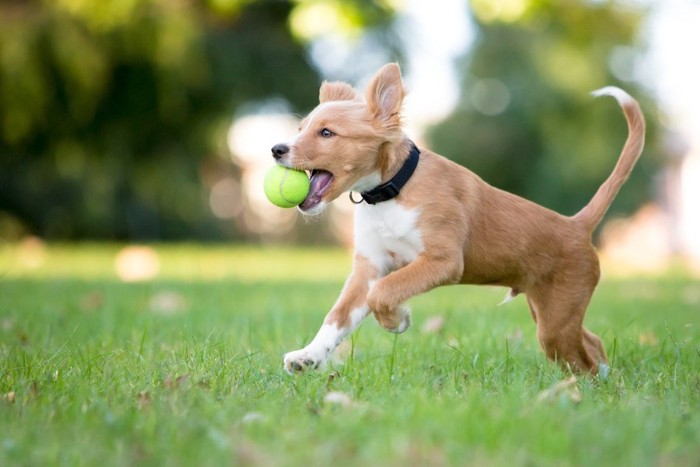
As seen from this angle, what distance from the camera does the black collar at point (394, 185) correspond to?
12.6ft

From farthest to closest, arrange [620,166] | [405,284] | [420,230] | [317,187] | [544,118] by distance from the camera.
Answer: [544,118]
[620,166]
[317,187]
[420,230]
[405,284]

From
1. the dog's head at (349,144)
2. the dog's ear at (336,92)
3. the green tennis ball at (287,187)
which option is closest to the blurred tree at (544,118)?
the dog's ear at (336,92)

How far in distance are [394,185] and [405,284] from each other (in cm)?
45

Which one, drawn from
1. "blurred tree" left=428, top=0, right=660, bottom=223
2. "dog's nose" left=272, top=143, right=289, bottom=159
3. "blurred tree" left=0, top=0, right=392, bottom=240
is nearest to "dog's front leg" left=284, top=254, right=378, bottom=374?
"dog's nose" left=272, top=143, right=289, bottom=159

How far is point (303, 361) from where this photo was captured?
142 inches

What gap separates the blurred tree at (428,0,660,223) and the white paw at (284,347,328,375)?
14534 millimetres

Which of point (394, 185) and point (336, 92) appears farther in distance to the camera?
point (336, 92)

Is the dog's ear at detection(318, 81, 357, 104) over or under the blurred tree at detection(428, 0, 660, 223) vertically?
over

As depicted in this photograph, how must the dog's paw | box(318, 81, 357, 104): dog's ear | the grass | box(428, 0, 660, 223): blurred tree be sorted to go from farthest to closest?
box(428, 0, 660, 223): blurred tree, box(318, 81, 357, 104): dog's ear, the dog's paw, the grass

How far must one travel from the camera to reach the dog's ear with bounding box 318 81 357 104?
4.37m

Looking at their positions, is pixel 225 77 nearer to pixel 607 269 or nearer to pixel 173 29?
pixel 173 29

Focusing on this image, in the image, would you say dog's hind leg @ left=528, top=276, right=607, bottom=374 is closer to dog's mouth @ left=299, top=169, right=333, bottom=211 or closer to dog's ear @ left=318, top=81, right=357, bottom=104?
dog's mouth @ left=299, top=169, right=333, bottom=211

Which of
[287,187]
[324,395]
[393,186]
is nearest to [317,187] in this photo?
[287,187]

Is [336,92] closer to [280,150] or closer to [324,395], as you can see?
[280,150]
